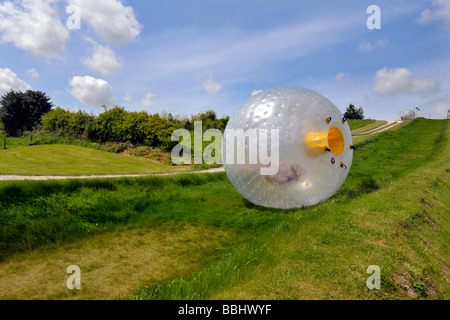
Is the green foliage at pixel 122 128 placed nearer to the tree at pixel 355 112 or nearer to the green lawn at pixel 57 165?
the green lawn at pixel 57 165

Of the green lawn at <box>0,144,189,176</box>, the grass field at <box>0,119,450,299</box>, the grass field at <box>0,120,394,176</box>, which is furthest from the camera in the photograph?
the grass field at <box>0,120,394,176</box>

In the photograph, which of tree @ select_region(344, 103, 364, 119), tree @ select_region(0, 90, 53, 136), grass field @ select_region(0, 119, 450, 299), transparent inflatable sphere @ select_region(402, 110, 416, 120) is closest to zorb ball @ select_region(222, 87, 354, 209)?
grass field @ select_region(0, 119, 450, 299)

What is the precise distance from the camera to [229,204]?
8125 mm

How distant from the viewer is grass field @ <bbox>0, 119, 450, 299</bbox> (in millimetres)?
3711

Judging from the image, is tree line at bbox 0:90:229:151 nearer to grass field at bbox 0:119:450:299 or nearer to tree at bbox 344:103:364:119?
grass field at bbox 0:119:450:299

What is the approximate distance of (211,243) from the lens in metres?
5.71

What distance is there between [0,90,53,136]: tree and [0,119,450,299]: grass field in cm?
4326

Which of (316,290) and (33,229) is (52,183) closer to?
(33,229)

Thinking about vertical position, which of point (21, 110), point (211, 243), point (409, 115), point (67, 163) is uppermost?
point (409, 115)

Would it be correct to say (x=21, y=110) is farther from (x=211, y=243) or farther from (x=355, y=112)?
(x=355, y=112)

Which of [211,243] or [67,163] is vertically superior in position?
[67,163]

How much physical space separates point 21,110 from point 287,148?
166 feet

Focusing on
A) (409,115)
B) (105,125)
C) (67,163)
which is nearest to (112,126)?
(105,125)
